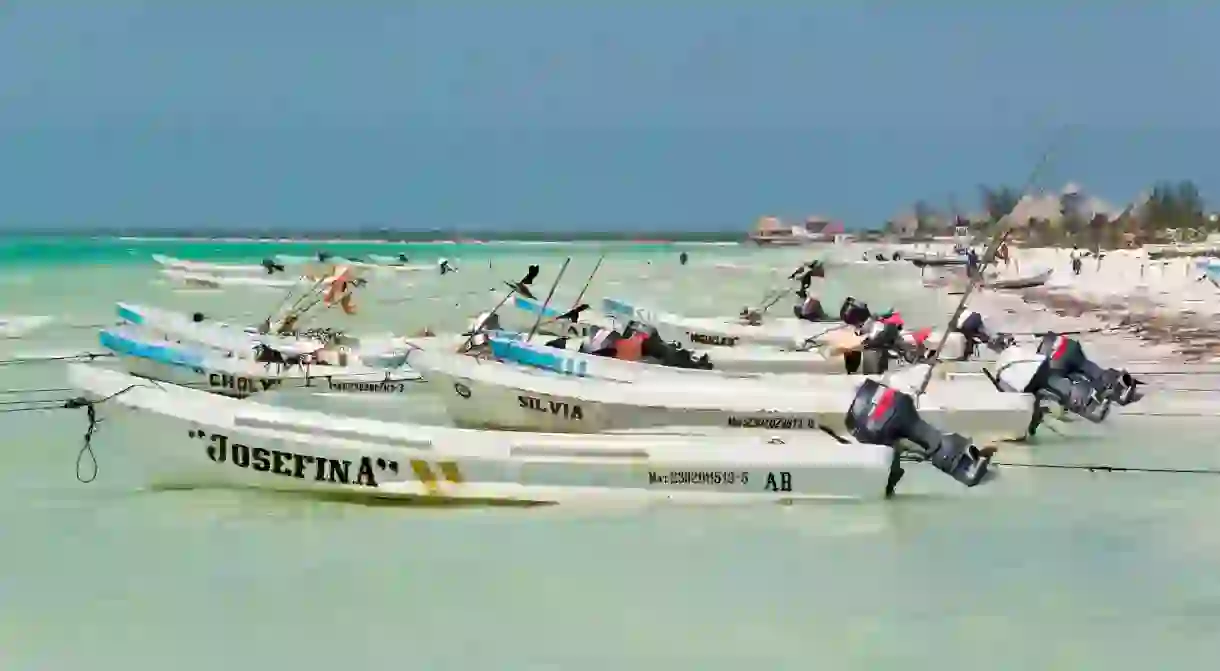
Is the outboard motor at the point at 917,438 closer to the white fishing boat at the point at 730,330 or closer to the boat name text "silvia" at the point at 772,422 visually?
the boat name text "silvia" at the point at 772,422

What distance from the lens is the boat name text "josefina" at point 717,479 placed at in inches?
417

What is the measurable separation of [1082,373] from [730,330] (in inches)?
366

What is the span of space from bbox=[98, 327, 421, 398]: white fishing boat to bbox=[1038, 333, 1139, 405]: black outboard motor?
7410 mm

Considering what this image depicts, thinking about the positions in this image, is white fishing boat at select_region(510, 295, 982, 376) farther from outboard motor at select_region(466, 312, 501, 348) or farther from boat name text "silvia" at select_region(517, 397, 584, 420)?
boat name text "silvia" at select_region(517, 397, 584, 420)

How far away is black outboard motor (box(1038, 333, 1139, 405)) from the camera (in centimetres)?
1506

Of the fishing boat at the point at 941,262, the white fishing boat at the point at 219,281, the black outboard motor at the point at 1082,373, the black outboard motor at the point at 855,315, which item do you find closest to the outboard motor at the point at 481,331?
the black outboard motor at the point at 855,315

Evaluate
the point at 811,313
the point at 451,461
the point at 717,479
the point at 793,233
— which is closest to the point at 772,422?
the point at 717,479

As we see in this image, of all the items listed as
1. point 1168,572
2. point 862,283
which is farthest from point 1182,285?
point 1168,572

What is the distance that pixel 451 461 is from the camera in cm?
1050

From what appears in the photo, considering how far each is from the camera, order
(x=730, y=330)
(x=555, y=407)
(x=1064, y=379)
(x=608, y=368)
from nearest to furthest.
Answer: (x=555, y=407) → (x=1064, y=379) → (x=608, y=368) → (x=730, y=330)

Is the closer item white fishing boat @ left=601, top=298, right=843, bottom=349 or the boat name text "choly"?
the boat name text "choly"

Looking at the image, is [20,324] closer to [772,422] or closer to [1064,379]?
[772,422]

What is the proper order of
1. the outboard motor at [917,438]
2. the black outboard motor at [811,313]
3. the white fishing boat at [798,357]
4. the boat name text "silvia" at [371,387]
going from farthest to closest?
1. the black outboard motor at [811,313]
2. the white fishing boat at [798,357]
3. the boat name text "silvia" at [371,387]
4. the outboard motor at [917,438]

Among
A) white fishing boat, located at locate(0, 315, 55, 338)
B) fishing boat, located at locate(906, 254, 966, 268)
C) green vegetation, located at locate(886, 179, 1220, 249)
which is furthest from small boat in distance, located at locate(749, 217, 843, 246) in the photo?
white fishing boat, located at locate(0, 315, 55, 338)
